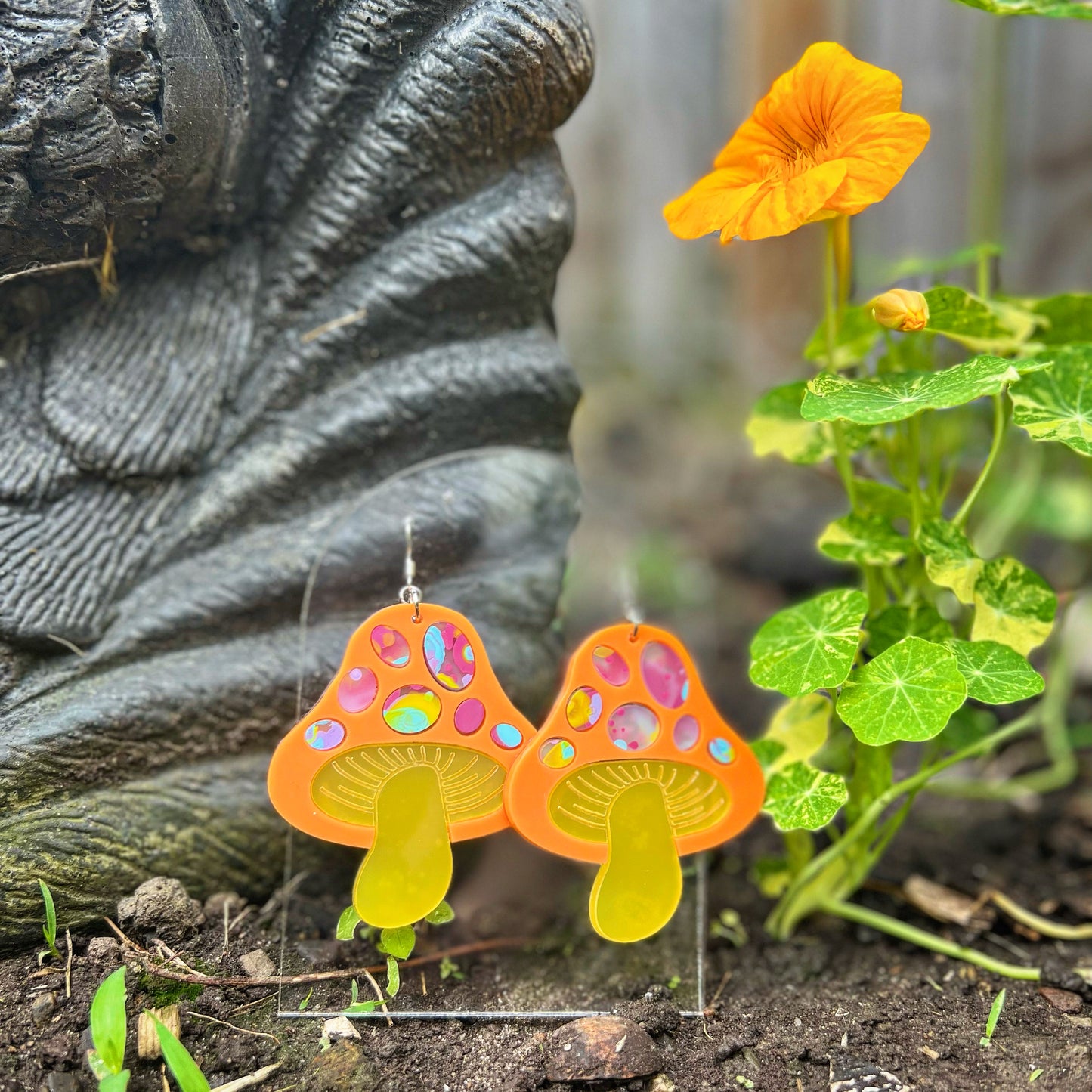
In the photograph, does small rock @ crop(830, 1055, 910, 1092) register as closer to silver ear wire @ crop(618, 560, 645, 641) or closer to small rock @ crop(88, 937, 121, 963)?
silver ear wire @ crop(618, 560, 645, 641)

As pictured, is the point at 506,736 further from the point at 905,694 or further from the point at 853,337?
the point at 853,337

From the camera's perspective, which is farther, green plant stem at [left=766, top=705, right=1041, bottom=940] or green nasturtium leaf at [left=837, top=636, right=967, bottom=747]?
green plant stem at [left=766, top=705, right=1041, bottom=940]

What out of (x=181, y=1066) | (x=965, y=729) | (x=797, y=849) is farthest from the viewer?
(x=965, y=729)

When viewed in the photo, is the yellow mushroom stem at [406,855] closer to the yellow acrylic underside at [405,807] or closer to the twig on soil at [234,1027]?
the yellow acrylic underside at [405,807]

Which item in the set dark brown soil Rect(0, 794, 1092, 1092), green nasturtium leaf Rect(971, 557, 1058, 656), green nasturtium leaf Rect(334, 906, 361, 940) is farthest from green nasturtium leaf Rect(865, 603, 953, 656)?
green nasturtium leaf Rect(334, 906, 361, 940)

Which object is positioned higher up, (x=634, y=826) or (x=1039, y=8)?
(x=1039, y=8)

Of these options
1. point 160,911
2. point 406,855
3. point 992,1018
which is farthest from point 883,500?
point 160,911

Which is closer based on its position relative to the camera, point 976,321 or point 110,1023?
point 110,1023
